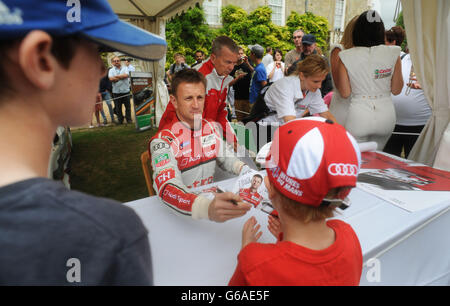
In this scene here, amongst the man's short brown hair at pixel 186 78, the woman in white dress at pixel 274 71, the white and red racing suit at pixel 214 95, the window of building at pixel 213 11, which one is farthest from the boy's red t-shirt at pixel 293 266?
the window of building at pixel 213 11

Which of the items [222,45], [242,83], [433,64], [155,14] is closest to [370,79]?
[433,64]

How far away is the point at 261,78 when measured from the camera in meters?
5.35

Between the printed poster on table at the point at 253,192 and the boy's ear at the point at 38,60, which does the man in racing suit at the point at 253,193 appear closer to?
the printed poster on table at the point at 253,192

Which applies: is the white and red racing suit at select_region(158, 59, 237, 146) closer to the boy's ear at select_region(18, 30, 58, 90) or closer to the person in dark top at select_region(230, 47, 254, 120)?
the boy's ear at select_region(18, 30, 58, 90)

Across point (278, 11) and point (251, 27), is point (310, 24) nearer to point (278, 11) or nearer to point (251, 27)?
point (278, 11)

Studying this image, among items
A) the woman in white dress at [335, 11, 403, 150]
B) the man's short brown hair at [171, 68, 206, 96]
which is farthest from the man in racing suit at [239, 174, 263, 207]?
the woman in white dress at [335, 11, 403, 150]

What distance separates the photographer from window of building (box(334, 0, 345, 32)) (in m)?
18.4

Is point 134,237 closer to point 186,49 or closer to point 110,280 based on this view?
point 110,280

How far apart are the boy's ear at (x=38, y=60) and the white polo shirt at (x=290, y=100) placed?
2296 millimetres

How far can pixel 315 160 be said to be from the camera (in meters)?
0.73

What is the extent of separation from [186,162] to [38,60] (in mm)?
1300

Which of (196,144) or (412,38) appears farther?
(412,38)
